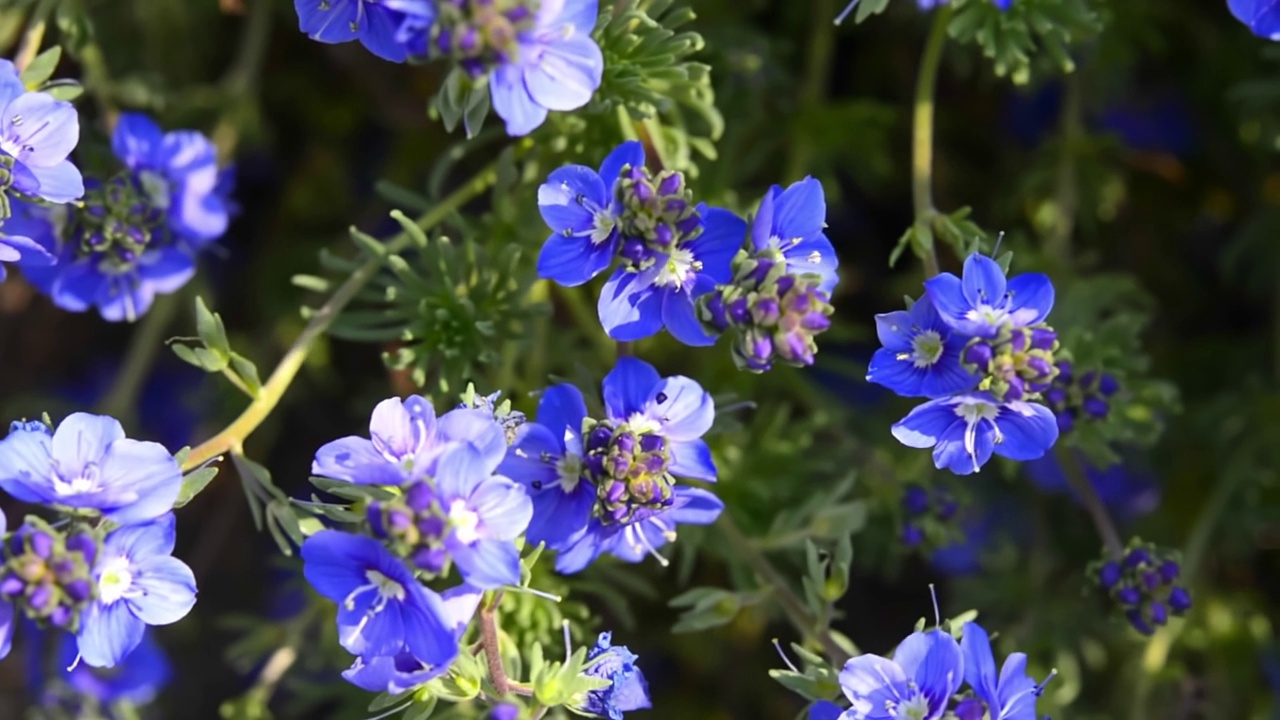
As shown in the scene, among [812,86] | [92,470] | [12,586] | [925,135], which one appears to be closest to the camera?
[12,586]

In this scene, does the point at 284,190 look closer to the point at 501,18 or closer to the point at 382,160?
the point at 382,160

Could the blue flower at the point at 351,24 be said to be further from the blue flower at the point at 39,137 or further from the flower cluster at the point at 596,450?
the flower cluster at the point at 596,450

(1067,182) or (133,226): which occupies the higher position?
(1067,182)

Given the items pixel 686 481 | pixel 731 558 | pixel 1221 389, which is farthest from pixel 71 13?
pixel 1221 389

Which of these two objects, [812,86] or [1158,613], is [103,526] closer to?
[1158,613]

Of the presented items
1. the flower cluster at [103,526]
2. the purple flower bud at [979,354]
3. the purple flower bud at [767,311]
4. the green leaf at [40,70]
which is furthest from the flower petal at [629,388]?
the green leaf at [40,70]

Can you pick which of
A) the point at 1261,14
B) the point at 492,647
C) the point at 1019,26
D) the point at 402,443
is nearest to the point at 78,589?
the point at 402,443
